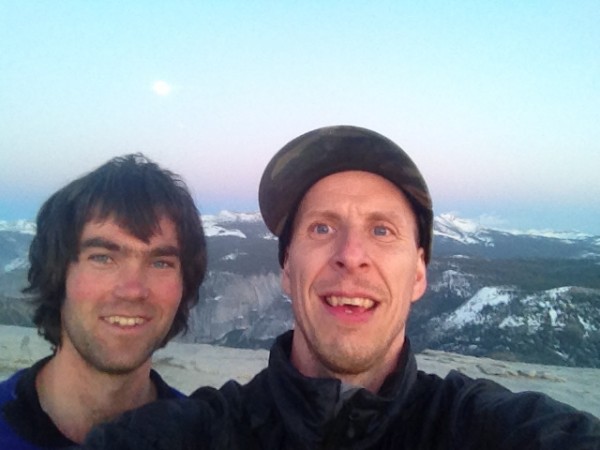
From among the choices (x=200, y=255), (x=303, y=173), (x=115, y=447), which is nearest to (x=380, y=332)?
(x=303, y=173)

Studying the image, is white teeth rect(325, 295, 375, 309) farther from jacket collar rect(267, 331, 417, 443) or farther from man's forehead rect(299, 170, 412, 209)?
man's forehead rect(299, 170, 412, 209)

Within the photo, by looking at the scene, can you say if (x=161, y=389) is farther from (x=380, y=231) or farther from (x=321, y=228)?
(x=380, y=231)

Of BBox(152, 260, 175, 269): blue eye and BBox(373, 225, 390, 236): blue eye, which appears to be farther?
BBox(152, 260, 175, 269): blue eye

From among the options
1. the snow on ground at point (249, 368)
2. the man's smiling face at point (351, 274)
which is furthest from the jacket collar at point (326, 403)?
the snow on ground at point (249, 368)

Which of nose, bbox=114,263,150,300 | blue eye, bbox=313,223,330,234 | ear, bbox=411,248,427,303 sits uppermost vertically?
blue eye, bbox=313,223,330,234

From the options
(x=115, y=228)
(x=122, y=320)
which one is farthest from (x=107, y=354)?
(x=115, y=228)

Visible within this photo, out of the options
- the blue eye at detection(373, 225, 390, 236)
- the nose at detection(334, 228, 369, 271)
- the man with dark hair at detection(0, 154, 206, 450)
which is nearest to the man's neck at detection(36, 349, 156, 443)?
the man with dark hair at detection(0, 154, 206, 450)

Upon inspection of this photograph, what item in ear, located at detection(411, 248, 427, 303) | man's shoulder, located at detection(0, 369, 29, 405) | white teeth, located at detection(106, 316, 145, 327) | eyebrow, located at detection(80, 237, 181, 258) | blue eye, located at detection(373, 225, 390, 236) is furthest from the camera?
eyebrow, located at detection(80, 237, 181, 258)
